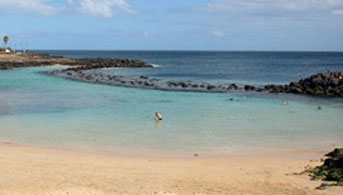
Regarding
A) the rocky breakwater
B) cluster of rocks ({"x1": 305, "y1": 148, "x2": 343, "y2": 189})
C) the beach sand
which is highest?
the rocky breakwater

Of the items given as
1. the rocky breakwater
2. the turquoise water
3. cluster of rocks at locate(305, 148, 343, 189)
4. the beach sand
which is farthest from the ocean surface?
cluster of rocks at locate(305, 148, 343, 189)

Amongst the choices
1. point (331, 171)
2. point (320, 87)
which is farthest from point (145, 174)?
point (320, 87)

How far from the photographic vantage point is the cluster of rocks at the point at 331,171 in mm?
11391

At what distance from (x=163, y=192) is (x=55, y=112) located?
1569 centimetres

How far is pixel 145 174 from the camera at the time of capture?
12.3 meters

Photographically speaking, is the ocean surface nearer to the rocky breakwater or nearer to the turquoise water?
the turquoise water

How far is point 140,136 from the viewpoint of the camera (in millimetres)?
18172

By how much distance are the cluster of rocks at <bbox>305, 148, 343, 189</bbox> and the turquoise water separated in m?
4.09

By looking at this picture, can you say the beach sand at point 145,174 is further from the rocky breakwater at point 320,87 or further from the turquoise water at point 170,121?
the rocky breakwater at point 320,87

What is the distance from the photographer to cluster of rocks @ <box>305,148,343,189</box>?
11.4 metres

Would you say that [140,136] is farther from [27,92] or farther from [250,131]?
[27,92]

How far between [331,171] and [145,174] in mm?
4897

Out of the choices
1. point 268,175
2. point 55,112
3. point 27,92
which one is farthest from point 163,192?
point 27,92

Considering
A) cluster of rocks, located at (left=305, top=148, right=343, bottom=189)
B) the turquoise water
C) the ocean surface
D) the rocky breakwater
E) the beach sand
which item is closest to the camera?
the beach sand
